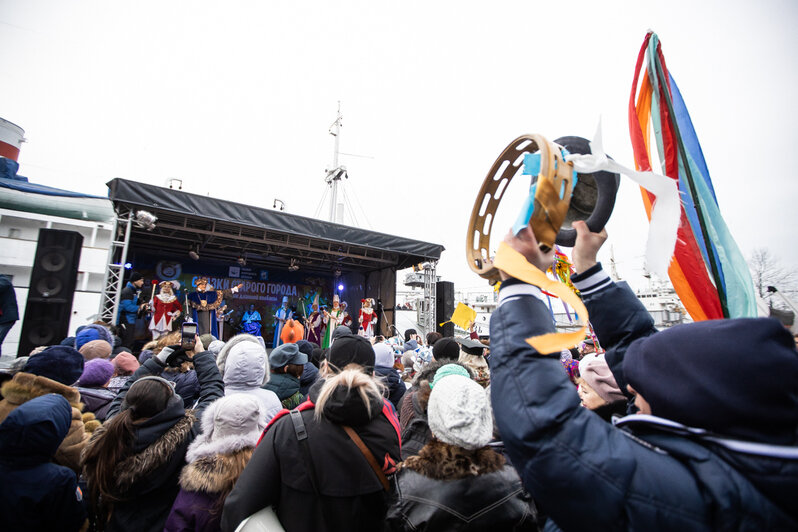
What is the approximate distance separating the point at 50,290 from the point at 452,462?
21.9 ft

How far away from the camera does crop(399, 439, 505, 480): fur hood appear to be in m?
1.29

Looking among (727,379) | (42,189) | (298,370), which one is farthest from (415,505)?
(42,189)

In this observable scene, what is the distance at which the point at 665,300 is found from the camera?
25828 mm

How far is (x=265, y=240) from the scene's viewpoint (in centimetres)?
921

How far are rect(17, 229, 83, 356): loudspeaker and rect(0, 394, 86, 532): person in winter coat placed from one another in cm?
486

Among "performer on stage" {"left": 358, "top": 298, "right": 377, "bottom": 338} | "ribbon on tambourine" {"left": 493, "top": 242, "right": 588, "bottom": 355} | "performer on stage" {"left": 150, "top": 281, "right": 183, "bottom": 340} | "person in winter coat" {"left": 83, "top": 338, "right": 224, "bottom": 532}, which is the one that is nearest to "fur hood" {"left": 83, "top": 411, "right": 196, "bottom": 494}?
"person in winter coat" {"left": 83, "top": 338, "right": 224, "bottom": 532}

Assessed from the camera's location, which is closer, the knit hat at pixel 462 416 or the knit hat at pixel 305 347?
the knit hat at pixel 462 416

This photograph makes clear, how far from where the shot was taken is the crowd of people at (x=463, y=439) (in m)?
0.63

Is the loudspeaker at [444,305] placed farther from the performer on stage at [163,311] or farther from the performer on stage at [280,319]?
the performer on stage at [163,311]

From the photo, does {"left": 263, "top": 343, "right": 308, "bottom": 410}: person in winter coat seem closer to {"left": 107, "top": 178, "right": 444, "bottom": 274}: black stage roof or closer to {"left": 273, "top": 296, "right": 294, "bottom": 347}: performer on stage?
{"left": 107, "top": 178, "right": 444, "bottom": 274}: black stage roof

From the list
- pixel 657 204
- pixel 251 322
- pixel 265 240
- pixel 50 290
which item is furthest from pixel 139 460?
pixel 251 322

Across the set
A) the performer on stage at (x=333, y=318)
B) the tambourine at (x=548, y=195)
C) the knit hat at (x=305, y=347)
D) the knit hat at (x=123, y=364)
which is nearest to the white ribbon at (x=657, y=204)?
the tambourine at (x=548, y=195)

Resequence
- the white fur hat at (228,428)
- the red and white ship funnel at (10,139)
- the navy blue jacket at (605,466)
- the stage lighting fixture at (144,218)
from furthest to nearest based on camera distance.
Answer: the red and white ship funnel at (10,139), the stage lighting fixture at (144,218), the white fur hat at (228,428), the navy blue jacket at (605,466)

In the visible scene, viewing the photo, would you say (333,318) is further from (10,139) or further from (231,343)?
(10,139)
